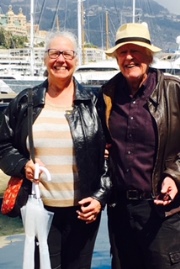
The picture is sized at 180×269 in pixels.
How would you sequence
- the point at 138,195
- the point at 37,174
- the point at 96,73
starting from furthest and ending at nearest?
the point at 96,73, the point at 138,195, the point at 37,174

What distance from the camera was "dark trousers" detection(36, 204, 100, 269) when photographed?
2.78 meters

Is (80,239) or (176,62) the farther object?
(176,62)

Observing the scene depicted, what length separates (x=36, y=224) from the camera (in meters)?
2.66

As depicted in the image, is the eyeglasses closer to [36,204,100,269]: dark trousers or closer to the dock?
→ [36,204,100,269]: dark trousers

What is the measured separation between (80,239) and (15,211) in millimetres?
342

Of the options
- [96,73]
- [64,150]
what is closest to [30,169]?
[64,150]

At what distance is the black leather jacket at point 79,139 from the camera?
8.92 feet

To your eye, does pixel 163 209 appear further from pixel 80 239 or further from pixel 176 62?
pixel 176 62

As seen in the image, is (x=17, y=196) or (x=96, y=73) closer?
(x=17, y=196)

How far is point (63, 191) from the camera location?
8.94 ft

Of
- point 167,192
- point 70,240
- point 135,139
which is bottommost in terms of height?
point 70,240

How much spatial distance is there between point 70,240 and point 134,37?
102cm

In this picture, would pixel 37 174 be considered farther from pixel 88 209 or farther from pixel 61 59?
pixel 61 59

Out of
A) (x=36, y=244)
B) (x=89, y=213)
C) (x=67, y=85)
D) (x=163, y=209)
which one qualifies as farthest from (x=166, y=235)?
(x=67, y=85)
